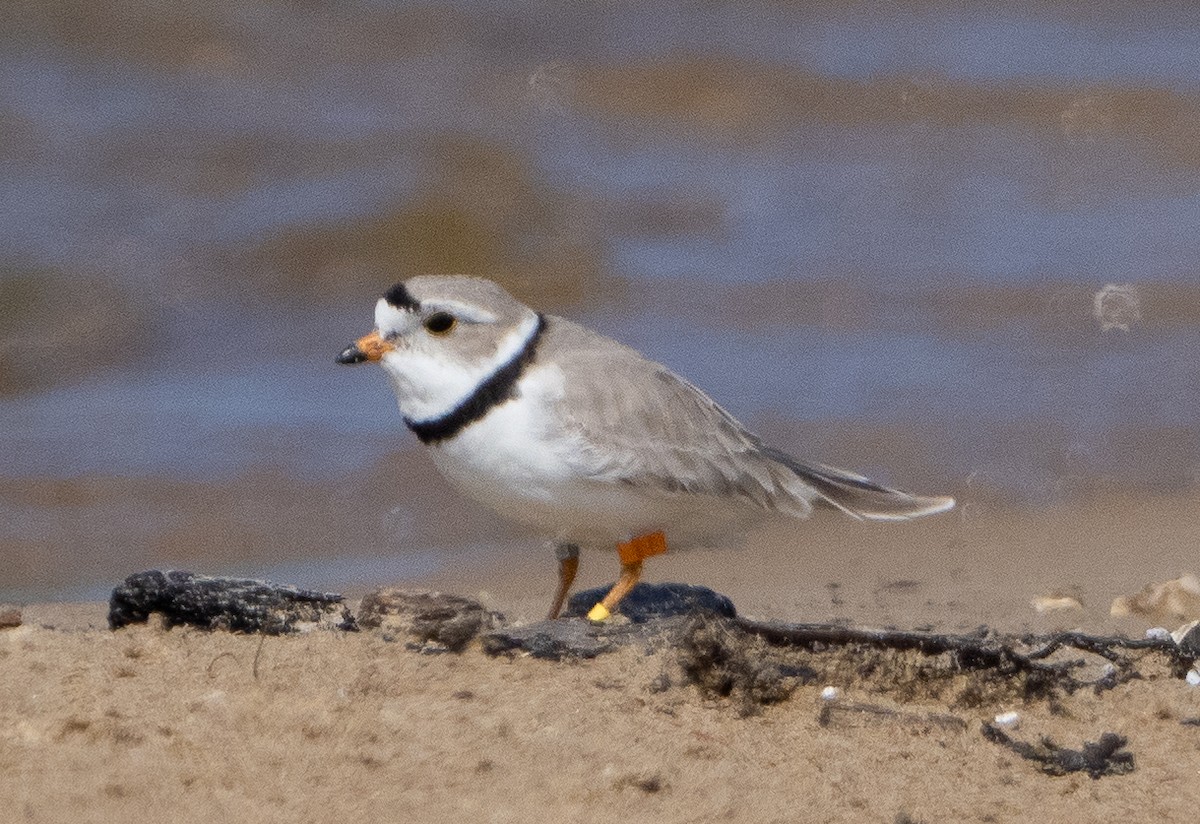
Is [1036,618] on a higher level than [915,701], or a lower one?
higher

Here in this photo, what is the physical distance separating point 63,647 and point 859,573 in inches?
124

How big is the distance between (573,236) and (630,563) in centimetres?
586

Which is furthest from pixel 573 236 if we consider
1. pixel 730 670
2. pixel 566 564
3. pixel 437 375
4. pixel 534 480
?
pixel 730 670

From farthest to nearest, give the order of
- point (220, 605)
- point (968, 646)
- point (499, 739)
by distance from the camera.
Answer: point (220, 605), point (968, 646), point (499, 739)

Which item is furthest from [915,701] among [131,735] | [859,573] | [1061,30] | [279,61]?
[1061,30]

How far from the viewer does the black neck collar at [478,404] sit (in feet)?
15.0

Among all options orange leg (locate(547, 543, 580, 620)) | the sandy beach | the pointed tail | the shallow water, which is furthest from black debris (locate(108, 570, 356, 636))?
the shallow water

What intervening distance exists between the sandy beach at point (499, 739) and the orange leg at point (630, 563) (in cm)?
88

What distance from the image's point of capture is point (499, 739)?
11.2 ft

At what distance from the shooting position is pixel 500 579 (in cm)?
661

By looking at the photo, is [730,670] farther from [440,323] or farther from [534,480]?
[440,323]

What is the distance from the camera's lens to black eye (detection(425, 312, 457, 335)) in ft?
15.5

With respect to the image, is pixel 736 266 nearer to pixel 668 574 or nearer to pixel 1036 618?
pixel 668 574

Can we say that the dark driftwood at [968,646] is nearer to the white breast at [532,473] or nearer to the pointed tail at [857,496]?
the white breast at [532,473]
